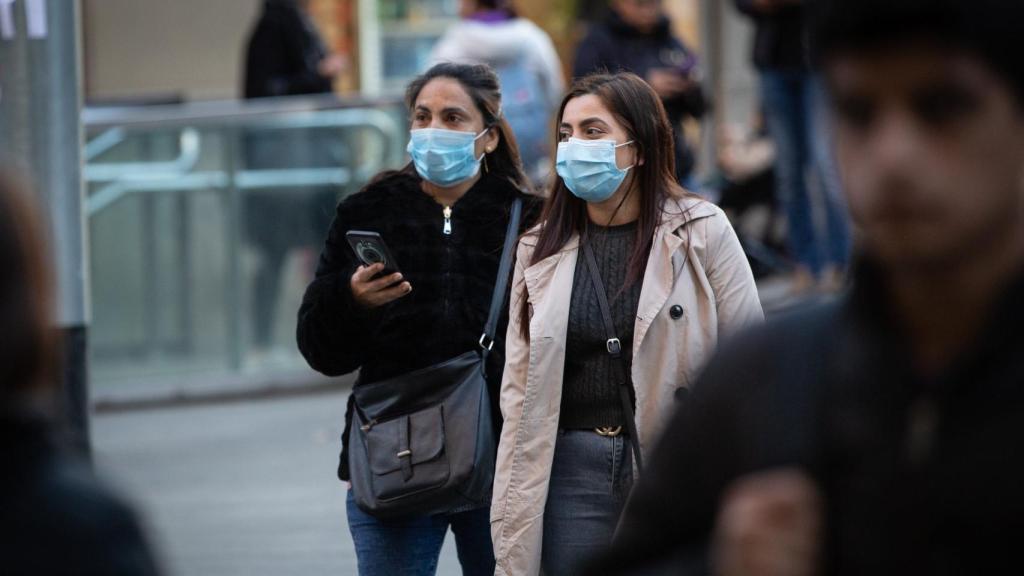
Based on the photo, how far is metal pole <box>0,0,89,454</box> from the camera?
5.82 meters

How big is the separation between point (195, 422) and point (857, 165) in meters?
8.81

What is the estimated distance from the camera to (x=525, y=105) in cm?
948

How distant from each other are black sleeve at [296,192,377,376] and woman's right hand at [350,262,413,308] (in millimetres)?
44

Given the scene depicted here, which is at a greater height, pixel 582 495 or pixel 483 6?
pixel 483 6

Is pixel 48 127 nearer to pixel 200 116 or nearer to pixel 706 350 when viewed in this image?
pixel 706 350

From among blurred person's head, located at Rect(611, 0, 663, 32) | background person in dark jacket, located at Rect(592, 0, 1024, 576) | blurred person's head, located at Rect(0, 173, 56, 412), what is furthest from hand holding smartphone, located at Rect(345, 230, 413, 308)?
blurred person's head, located at Rect(611, 0, 663, 32)

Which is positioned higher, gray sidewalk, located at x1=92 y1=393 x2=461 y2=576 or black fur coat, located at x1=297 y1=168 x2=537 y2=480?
black fur coat, located at x1=297 y1=168 x2=537 y2=480

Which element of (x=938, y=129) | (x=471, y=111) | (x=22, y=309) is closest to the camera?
(x=938, y=129)

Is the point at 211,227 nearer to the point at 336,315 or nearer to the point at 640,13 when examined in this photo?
the point at 640,13

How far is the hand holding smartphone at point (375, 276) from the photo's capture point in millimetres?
4457

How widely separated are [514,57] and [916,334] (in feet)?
26.2

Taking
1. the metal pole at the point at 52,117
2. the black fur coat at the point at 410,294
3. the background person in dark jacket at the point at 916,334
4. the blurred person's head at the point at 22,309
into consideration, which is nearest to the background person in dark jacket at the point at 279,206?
the metal pole at the point at 52,117

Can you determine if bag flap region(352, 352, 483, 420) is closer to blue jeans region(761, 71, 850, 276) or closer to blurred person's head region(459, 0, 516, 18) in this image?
blue jeans region(761, 71, 850, 276)

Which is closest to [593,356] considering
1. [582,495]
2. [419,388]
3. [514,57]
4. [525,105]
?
[582,495]
